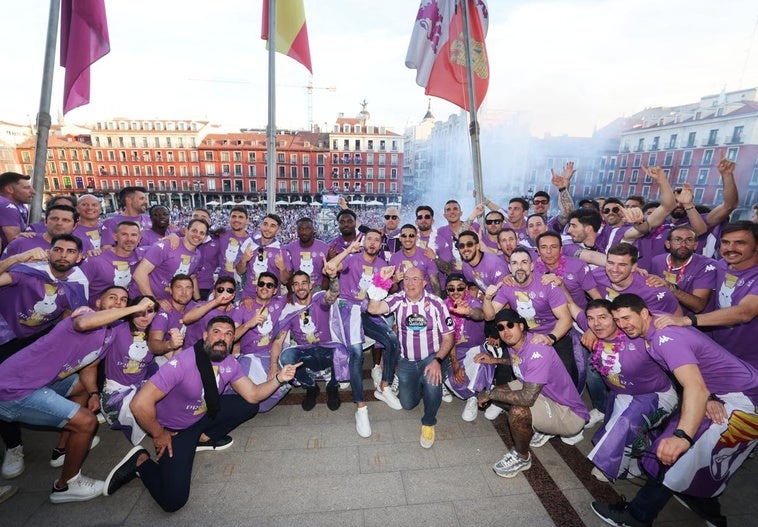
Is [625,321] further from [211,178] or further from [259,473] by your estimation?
[211,178]

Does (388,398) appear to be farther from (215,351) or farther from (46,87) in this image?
(46,87)

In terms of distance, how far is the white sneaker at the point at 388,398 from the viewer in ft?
16.7

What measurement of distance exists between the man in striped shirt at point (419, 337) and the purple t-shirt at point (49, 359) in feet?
→ 10.6

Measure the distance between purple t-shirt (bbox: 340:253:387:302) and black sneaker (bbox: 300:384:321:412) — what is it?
1.46 meters

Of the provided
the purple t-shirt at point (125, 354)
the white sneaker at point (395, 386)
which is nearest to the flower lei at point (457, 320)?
the white sneaker at point (395, 386)

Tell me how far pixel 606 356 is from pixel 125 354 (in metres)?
5.40

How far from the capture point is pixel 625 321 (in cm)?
334

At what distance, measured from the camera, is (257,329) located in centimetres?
499

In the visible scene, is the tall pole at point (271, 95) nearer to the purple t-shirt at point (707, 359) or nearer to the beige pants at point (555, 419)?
the beige pants at point (555, 419)

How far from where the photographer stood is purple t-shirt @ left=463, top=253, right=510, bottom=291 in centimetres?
539

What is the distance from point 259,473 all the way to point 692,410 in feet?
13.7

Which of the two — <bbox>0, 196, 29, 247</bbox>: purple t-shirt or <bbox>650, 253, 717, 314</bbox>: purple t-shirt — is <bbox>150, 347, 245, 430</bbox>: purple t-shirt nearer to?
<bbox>0, 196, 29, 247</bbox>: purple t-shirt

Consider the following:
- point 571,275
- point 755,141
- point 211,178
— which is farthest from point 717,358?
point 211,178

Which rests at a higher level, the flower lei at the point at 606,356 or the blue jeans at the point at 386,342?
the flower lei at the point at 606,356
